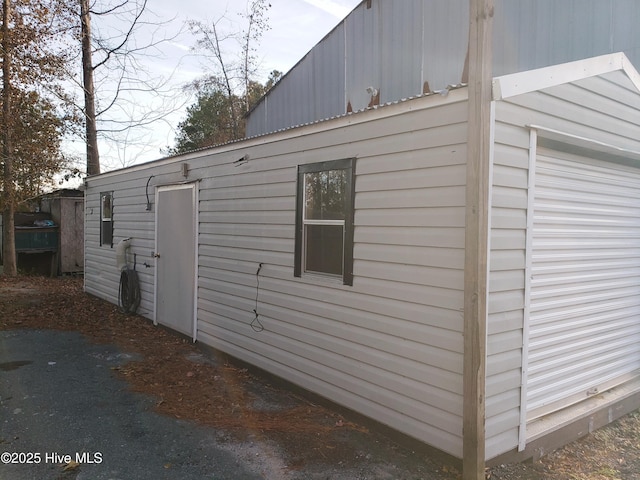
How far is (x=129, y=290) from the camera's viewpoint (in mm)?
8156

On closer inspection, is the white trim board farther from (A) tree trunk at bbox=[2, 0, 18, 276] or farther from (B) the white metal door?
(A) tree trunk at bbox=[2, 0, 18, 276]

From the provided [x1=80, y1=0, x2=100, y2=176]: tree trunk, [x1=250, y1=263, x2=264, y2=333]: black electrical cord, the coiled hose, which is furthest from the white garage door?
[x1=80, y1=0, x2=100, y2=176]: tree trunk

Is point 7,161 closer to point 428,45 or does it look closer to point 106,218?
point 106,218

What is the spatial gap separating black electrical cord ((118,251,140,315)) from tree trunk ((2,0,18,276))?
7054 millimetres

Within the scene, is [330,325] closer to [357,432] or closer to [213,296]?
[357,432]

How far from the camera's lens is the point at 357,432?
3.78 metres

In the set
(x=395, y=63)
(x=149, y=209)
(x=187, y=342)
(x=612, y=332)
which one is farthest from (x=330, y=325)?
(x=395, y=63)

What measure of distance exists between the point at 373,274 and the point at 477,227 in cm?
108

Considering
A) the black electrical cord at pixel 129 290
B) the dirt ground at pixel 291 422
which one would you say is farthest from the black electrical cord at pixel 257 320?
the black electrical cord at pixel 129 290

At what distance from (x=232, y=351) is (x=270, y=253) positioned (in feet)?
4.66

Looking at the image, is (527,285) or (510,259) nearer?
(510,259)

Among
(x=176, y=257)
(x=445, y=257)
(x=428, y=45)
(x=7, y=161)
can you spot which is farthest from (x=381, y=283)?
(x=7, y=161)

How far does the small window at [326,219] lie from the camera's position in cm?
402

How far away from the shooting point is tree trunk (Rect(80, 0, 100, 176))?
48.2 ft
